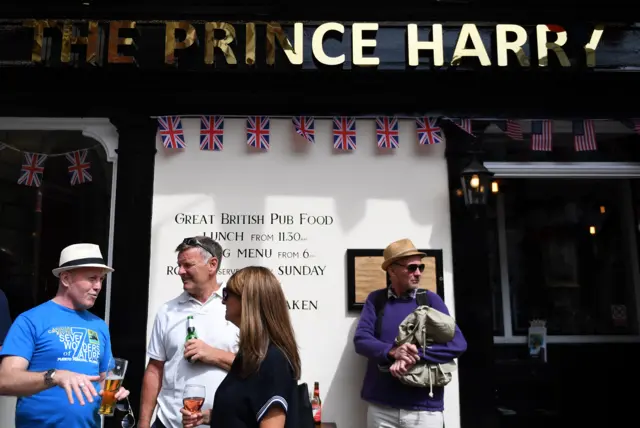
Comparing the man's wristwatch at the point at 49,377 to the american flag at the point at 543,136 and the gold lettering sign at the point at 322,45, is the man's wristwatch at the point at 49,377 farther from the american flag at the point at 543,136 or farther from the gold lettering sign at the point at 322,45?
the american flag at the point at 543,136

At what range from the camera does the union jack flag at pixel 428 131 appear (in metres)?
5.55

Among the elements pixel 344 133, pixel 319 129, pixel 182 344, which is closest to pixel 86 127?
pixel 319 129

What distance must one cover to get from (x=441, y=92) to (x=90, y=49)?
3.56 metres

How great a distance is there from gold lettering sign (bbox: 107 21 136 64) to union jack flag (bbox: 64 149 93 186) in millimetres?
1293

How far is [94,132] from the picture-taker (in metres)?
5.61

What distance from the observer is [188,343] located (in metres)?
3.63

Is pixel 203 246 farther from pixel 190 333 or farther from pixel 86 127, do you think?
pixel 86 127

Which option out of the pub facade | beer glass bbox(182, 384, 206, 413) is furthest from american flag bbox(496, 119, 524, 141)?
beer glass bbox(182, 384, 206, 413)

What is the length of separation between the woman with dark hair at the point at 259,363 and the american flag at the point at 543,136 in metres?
4.14

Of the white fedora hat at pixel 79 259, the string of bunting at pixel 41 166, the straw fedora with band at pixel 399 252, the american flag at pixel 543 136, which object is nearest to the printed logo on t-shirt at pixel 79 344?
the white fedora hat at pixel 79 259

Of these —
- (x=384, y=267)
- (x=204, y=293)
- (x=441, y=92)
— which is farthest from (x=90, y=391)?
(x=441, y=92)

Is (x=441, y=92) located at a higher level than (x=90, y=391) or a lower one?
higher

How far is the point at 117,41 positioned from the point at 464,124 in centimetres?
357

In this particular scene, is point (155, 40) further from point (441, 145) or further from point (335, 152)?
point (441, 145)
